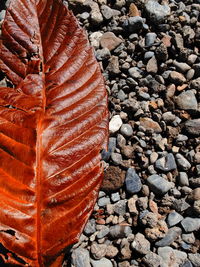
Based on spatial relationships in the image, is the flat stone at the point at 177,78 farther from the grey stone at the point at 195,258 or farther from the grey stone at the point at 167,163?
Result: the grey stone at the point at 195,258

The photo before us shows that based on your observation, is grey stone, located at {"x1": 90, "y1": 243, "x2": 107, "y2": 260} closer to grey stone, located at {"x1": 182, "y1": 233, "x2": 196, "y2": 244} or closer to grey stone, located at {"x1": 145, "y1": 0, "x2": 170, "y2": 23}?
grey stone, located at {"x1": 182, "y1": 233, "x2": 196, "y2": 244}

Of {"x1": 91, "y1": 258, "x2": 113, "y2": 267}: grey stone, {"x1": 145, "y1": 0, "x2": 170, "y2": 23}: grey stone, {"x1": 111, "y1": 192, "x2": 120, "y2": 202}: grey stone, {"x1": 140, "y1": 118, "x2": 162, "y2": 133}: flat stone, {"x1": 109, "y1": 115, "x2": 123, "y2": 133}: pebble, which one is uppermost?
{"x1": 145, "y1": 0, "x2": 170, "y2": 23}: grey stone

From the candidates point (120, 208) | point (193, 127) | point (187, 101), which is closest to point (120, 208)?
point (120, 208)

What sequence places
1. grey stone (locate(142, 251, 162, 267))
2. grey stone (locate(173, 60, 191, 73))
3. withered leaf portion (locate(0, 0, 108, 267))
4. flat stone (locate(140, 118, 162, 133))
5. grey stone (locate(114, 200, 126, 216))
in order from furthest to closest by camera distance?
1. grey stone (locate(173, 60, 191, 73))
2. flat stone (locate(140, 118, 162, 133))
3. grey stone (locate(114, 200, 126, 216))
4. grey stone (locate(142, 251, 162, 267))
5. withered leaf portion (locate(0, 0, 108, 267))

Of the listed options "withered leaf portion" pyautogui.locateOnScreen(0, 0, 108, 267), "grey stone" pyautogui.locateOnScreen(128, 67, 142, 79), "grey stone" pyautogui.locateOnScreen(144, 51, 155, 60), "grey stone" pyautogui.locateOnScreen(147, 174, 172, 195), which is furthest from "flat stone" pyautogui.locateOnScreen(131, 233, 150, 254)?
"grey stone" pyautogui.locateOnScreen(144, 51, 155, 60)

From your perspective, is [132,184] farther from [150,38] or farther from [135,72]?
[150,38]

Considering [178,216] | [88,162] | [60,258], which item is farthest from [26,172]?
[178,216]

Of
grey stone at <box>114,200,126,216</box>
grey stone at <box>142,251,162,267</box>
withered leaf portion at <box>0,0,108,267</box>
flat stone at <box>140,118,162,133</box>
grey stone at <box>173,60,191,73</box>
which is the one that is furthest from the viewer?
grey stone at <box>173,60,191,73</box>

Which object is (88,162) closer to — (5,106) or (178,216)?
(5,106)
